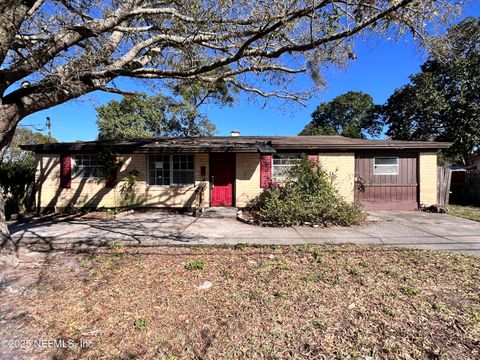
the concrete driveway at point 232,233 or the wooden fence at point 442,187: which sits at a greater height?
the wooden fence at point 442,187

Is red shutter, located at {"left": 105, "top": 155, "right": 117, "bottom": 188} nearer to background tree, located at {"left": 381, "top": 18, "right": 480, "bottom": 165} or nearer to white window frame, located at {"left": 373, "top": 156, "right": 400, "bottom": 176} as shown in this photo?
white window frame, located at {"left": 373, "top": 156, "right": 400, "bottom": 176}

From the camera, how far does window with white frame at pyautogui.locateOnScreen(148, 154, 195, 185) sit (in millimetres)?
11297

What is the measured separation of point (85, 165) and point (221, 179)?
19.3 ft

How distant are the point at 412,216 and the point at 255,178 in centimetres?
604

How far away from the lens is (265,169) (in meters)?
11.2

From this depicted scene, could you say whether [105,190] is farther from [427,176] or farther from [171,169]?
[427,176]

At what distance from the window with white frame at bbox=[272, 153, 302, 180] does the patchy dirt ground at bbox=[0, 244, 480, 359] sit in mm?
6465

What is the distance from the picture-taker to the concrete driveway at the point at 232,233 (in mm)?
6086

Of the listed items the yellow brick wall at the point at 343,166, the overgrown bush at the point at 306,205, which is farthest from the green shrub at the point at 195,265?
the yellow brick wall at the point at 343,166

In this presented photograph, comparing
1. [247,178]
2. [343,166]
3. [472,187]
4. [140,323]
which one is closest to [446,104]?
[472,187]

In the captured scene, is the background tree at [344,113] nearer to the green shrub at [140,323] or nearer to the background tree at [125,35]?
the background tree at [125,35]

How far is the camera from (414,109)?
23281 mm

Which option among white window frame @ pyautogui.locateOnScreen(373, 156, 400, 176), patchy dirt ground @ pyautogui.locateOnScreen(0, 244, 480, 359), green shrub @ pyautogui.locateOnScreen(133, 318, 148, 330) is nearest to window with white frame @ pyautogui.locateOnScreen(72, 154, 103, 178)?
patchy dirt ground @ pyautogui.locateOnScreen(0, 244, 480, 359)

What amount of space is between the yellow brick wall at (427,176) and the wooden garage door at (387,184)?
0.67 feet
